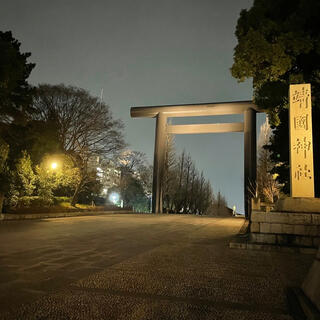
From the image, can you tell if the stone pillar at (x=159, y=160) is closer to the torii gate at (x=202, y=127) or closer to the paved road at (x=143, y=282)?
the torii gate at (x=202, y=127)

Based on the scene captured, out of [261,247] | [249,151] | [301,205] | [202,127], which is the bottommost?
[261,247]

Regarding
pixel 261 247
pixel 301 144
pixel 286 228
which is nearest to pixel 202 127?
pixel 301 144

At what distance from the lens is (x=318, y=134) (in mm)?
9828

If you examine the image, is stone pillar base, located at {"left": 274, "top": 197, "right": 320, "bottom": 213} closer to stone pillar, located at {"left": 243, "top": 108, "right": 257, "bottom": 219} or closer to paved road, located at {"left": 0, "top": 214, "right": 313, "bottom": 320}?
paved road, located at {"left": 0, "top": 214, "right": 313, "bottom": 320}

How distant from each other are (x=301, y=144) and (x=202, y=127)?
16311 millimetres

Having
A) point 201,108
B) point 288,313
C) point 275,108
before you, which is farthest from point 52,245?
Answer: point 201,108

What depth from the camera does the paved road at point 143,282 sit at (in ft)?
7.95

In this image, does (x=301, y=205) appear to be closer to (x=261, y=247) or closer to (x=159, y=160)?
(x=261, y=247)

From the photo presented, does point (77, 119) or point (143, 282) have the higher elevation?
point (77, 119)

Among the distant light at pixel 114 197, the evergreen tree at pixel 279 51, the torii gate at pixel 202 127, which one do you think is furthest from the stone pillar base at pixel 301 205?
the distant light at pixel 114 197

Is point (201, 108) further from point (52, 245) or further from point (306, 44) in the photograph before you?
point (52, 245)

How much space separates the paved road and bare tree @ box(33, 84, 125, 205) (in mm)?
14021

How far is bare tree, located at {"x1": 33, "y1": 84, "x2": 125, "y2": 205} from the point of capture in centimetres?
1817

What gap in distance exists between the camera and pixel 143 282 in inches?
129
